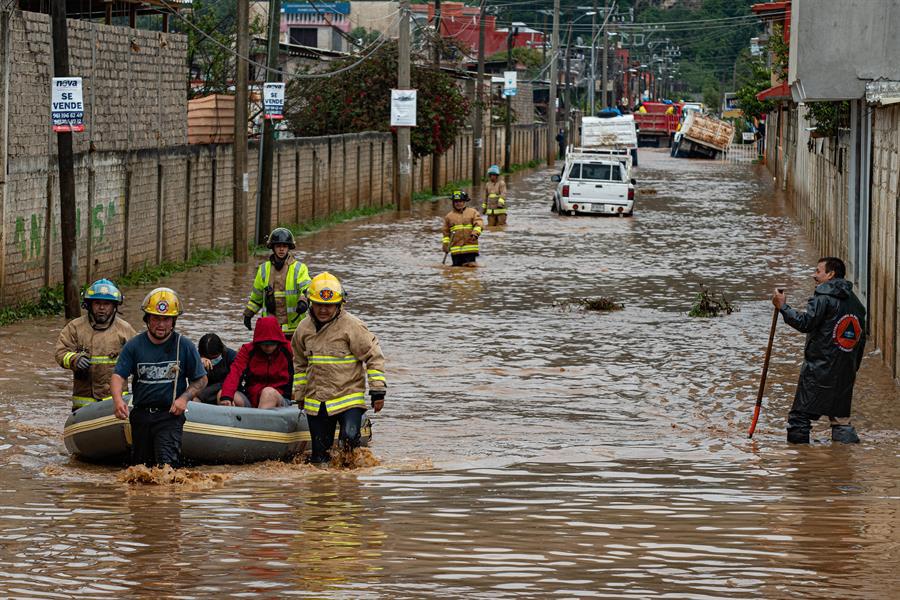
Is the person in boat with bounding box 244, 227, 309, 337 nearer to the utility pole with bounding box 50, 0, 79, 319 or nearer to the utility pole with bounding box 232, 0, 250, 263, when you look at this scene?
the utility pole with bounding box 50, 0, 79, 319

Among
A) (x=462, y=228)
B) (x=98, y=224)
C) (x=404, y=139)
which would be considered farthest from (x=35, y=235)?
(x=404, y=139)

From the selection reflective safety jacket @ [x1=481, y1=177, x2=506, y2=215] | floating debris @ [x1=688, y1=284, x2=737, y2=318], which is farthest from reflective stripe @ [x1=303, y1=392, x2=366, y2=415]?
reflective safety jacket @ [x1=481, y1=177, x2=506, y2=215]

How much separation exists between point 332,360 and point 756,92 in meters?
62.2

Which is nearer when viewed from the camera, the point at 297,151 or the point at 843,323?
the point at 843,323

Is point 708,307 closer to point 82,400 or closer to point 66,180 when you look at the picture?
point 66,180

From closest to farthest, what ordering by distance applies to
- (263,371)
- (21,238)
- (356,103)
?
(263,371)
(21,238)
(356,103)

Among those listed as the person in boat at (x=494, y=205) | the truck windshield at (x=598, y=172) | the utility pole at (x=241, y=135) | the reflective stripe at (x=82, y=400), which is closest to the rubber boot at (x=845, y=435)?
the reflective stripe at (x=82, y=400)

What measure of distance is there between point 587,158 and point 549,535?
120 feet

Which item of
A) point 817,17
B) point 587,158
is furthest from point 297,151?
point 817,17

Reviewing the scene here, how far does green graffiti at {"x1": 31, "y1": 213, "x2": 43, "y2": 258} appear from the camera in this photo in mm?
21328

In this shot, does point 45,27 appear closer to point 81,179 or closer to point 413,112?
point 81,179

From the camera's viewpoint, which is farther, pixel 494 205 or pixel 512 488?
pixel 494 205

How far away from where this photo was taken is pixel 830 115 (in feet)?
86.6

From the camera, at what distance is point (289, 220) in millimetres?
37281
